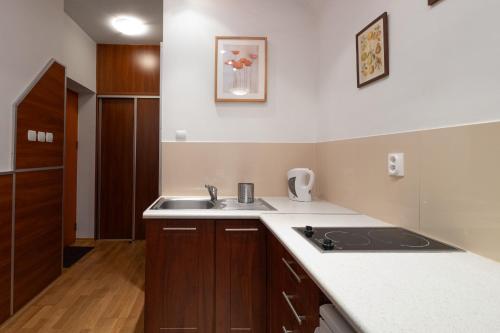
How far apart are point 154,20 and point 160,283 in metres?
3.04

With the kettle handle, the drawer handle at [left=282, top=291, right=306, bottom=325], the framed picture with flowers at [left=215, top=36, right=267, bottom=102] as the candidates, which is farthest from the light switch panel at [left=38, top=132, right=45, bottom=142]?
the drawer handle at [left=282, top=291, right=306, bottom=325]

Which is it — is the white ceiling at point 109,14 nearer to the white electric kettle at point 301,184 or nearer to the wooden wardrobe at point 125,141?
the wooden wardrobe at point 125,141

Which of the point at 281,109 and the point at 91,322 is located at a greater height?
the point at 281,109

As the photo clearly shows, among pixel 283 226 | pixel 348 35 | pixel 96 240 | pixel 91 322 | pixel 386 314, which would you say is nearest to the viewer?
pixel 386 314

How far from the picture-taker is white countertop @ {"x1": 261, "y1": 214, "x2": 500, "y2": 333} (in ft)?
1.72

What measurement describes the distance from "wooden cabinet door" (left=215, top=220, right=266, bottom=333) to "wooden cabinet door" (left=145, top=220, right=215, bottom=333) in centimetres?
6

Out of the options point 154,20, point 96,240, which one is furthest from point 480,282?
point 96,240

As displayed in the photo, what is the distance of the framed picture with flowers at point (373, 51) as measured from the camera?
1417 mm

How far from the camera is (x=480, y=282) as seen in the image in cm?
71

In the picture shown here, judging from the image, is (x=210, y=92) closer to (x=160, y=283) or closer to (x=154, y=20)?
(x=160, y=283)

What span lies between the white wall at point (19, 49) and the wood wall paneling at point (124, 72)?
1.35m

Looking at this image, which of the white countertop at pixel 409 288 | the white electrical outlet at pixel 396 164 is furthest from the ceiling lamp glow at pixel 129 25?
the white countertop at pixel 409 288

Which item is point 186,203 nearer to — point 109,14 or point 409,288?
point 409,288

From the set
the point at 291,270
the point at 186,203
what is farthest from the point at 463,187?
the point at 186,203
